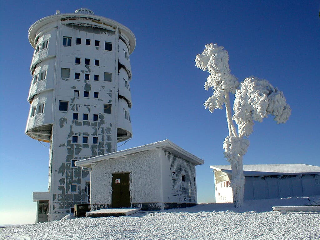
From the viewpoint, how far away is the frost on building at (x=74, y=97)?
32688mm

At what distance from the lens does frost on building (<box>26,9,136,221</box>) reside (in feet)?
107

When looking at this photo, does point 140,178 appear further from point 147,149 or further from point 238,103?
point 238,103

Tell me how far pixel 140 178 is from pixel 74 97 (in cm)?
1839

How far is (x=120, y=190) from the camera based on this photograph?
773 inches

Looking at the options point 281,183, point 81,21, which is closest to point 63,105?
point 81,21

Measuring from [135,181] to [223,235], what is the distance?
34.8 feet

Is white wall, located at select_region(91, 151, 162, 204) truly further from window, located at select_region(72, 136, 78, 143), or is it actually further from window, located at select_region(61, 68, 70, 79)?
window, located at select_region(61, 68, 70, 79)

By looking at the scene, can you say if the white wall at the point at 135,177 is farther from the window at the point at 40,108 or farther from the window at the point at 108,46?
the window at the point at 108,46

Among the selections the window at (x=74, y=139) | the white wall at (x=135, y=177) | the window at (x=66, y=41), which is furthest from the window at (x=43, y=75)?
the white wall at (x=135, y=177)

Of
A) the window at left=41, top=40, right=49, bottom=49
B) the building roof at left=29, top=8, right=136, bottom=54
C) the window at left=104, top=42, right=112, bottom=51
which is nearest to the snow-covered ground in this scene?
the window at left=104, top=42, right=112, bottom=51

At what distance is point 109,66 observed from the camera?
121ft

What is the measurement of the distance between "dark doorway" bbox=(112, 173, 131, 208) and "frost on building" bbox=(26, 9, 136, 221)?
13.5m

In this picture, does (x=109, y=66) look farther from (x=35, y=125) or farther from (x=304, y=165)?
(x=304, y=165)

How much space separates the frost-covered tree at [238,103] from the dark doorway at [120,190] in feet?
20.5
